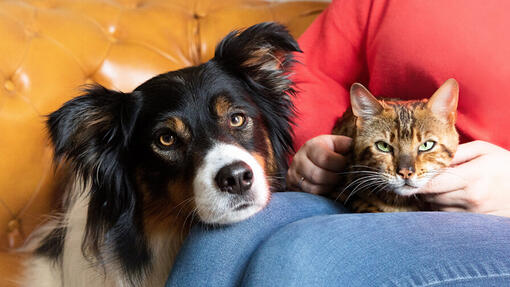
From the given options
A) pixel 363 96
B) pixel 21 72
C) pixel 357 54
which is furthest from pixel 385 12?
pixel 21 72

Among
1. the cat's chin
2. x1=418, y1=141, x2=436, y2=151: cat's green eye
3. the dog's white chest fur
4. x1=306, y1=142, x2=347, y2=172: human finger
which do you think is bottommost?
the dog's white chest fur

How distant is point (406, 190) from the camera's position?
1.20m

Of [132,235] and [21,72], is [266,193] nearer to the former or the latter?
[132,235]

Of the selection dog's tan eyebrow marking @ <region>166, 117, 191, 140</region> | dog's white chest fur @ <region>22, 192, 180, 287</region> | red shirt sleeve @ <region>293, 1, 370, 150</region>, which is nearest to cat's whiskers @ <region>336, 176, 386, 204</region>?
red shirt sleeve @ <region>293, 1, 370, 150</region>

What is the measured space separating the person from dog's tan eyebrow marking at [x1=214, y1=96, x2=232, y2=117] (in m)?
0.29

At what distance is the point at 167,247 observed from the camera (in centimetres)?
146

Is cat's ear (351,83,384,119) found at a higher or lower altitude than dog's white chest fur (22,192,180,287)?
higher

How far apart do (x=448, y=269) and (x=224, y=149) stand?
63 centimetres

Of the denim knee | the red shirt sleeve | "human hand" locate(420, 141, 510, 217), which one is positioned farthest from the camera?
the red shirt sleeve

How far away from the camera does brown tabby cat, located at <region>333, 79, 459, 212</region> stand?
1.19 meters

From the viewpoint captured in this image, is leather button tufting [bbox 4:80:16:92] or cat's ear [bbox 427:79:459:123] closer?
cat's ear [bbox 427:79:459:123]

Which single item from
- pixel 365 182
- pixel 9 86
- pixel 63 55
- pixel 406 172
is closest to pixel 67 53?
pixel 63 55

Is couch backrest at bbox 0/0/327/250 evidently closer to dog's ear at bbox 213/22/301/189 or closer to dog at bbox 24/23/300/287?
dog at bbox 24/23/300/287

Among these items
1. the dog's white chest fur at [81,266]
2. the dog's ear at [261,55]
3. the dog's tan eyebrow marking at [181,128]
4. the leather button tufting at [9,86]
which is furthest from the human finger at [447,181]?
the leather button tufting at [9,86]
